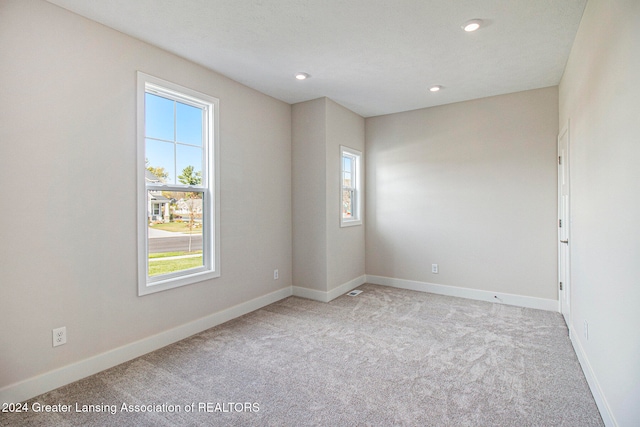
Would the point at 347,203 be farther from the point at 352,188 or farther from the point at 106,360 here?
the point at 106,360

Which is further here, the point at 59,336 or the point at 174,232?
the point at 174,232

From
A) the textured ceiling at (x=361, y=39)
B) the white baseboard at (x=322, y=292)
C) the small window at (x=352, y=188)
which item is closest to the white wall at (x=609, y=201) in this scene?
the textured ceiling at (x=361, y=39)

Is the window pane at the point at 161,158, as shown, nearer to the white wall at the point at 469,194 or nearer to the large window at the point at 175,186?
the large window at the point at 175,186

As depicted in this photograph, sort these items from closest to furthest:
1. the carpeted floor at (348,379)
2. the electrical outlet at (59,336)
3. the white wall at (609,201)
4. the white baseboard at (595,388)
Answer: the white wall at (609,201), the white baseboard at (595,388), the carpeted floor at (348,379), the electrical outlet at (59,336)

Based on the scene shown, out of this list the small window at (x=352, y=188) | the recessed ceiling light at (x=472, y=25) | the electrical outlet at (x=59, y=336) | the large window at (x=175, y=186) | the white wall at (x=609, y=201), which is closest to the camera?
the white wall at (x=609, y=201)

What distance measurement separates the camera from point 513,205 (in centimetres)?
405

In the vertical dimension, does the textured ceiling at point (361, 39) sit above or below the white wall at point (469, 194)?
above

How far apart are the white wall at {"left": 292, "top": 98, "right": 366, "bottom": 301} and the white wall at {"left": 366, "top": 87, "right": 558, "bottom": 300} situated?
2.76 feet

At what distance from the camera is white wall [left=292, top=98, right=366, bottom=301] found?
4.25 m

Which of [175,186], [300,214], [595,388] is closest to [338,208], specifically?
[300,214]

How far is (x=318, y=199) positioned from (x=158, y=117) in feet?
6.90

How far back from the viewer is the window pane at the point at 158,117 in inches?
113

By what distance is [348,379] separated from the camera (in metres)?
2.35

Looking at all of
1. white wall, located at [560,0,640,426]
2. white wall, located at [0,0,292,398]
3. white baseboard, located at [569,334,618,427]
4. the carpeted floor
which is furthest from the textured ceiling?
the carpeted floor
